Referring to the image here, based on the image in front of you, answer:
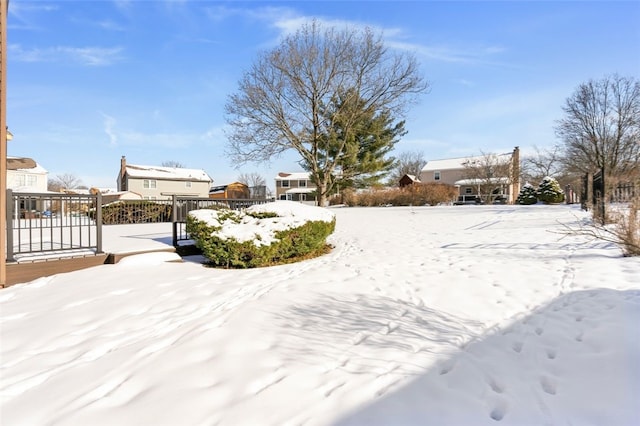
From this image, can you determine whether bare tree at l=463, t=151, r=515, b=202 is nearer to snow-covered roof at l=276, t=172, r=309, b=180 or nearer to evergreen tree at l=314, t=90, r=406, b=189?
evergreen tree at l=314, t=90, r=406, b=189

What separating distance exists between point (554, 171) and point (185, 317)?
1817 inches

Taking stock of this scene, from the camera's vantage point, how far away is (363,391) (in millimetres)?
2102

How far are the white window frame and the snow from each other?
3529cm

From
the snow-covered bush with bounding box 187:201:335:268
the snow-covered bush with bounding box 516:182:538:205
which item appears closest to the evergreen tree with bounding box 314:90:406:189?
the snow-covered bush with bounding box 516:182:538:205

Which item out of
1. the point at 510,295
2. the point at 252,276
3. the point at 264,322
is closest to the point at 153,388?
the point at 264,322

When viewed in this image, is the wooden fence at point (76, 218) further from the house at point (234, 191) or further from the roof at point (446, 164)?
the roof at point (446, 164)

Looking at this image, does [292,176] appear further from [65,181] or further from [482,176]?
[65,181]

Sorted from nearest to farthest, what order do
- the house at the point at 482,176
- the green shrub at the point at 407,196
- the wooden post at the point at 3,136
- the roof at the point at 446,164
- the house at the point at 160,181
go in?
1. the wooden post at the point at 3,136
2. the green shrub at the point at 407,196
3. the house at the point at 482,176
4. the house at the point at 160,181
5. the roof at the point at 446,164

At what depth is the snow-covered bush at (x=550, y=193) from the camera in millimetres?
24281

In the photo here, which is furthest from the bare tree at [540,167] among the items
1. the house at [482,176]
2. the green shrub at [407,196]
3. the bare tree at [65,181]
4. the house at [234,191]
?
the bare tree at [65,181]

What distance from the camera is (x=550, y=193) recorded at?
24.3 m

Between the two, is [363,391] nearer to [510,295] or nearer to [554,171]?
[510,295]

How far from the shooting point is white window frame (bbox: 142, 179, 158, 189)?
36094 mm

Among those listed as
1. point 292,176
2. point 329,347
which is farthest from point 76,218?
point 292,176
